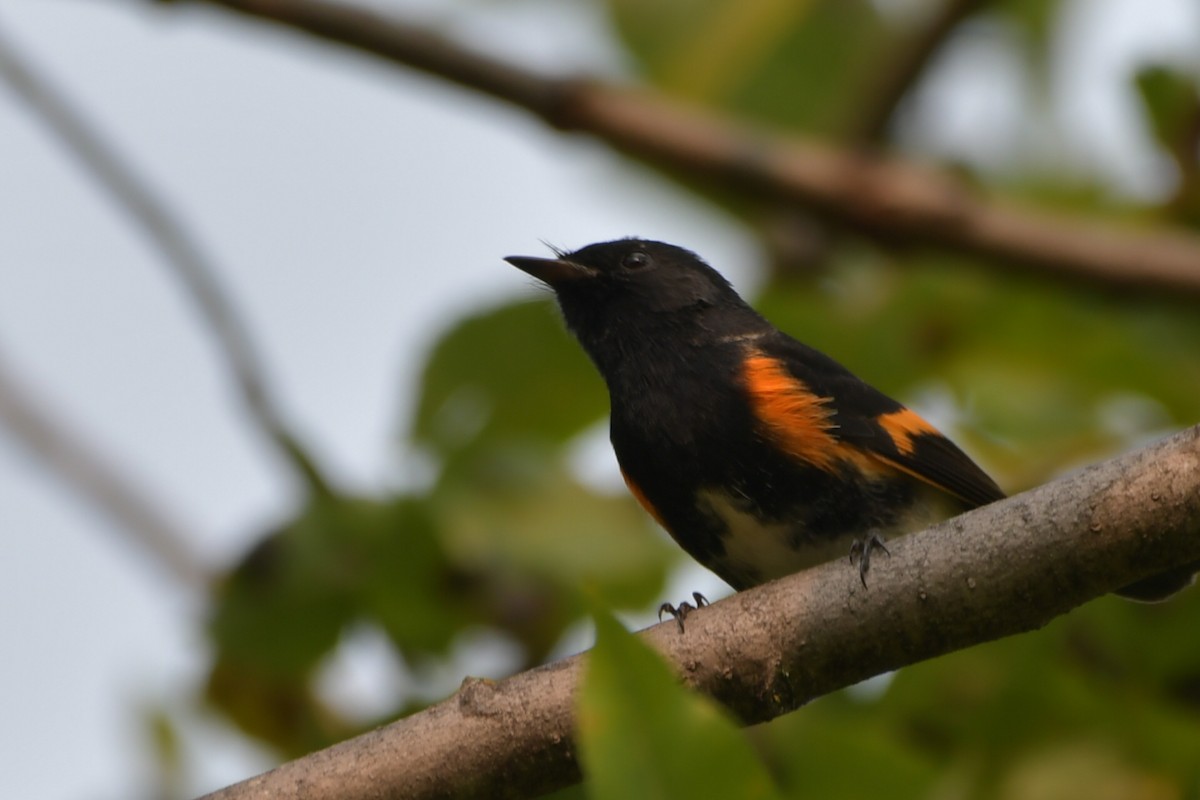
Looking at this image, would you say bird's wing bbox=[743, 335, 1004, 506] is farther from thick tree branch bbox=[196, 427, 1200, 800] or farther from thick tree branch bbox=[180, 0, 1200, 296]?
thick tree branch bbox=[196, 427, 1200, 800]

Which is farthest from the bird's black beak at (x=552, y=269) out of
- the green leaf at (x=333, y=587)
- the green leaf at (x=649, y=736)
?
the green leaf at (x=649, y=736)

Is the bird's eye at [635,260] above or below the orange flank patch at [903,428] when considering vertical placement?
above

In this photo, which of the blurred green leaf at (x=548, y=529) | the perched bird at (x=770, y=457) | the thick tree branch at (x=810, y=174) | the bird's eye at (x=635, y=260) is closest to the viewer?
the perched bird at (x=770, y=457)

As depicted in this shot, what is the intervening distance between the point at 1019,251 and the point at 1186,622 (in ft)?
4.30

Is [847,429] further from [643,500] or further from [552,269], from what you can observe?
[552,269]

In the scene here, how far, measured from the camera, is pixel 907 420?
3.58 metres

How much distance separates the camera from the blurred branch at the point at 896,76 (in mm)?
5230

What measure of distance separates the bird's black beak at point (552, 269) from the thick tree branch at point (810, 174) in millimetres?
452

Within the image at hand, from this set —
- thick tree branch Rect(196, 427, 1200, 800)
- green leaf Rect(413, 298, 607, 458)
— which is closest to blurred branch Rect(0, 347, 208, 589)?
green leaf Rect(413, 298, 607, 458)

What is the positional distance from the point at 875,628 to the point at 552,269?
6.55ft

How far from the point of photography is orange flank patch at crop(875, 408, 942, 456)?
3.46 m

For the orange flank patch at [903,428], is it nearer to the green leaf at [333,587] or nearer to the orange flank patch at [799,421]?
the orange flank patch at [799,421]

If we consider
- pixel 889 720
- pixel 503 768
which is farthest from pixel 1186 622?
pixel 503 768

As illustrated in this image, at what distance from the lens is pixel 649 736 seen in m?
1.53
